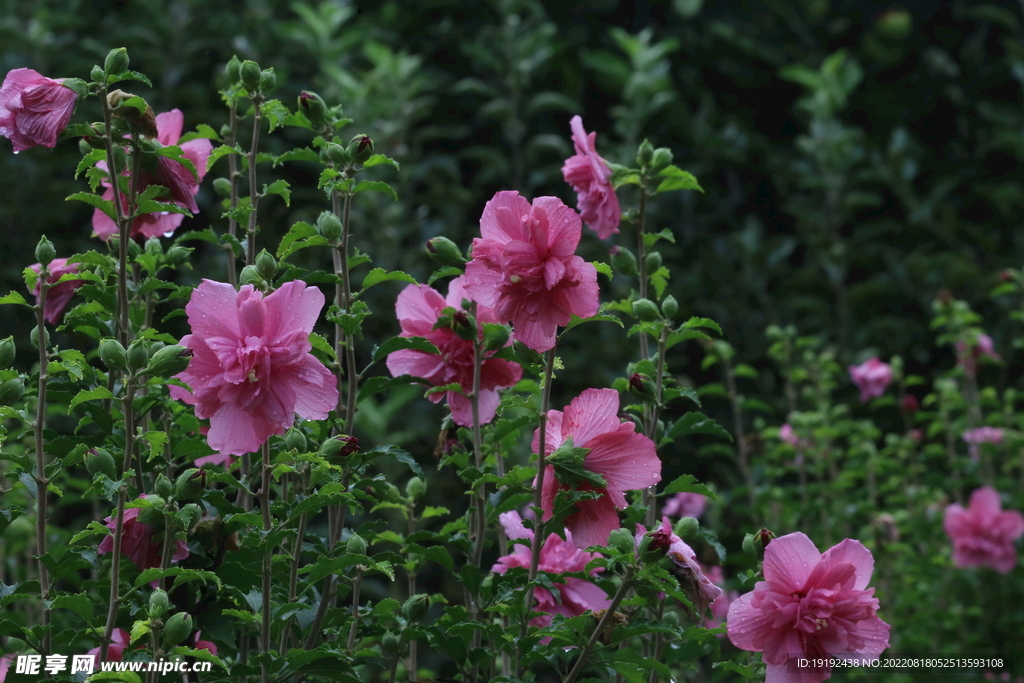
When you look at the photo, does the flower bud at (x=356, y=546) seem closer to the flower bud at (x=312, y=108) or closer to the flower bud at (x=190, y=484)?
the flower bud at (x=190, y=484)

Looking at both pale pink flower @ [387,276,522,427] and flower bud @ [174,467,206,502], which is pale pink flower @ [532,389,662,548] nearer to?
pale pink flower @ [387,276,522,427]

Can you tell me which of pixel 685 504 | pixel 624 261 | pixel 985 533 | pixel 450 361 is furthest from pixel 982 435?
pixel 450 361

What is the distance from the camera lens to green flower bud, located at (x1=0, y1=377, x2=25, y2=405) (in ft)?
2.91

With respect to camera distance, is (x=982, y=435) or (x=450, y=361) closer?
(x=450, y=361)

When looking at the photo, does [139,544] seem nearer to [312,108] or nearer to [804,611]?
[312,108]

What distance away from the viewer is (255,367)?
84cm

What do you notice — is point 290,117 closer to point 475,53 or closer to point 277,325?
point 277,325

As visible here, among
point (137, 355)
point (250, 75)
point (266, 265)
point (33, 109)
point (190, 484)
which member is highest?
point (250, 75)

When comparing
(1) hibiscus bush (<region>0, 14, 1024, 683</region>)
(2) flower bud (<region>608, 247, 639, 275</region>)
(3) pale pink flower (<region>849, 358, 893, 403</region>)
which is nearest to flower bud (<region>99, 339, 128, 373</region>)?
(1) hibiscus bush (<region>0, 14, 1024, 683</region>)

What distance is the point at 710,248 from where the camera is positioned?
10.8ft

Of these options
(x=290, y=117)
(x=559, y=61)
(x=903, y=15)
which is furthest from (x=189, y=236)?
(x=903, y=15)

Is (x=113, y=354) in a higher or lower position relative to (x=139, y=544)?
higher

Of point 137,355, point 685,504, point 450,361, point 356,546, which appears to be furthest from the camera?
point 685,504

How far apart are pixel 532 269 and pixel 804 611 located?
41cm
